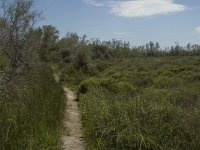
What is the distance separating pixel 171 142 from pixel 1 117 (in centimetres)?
313

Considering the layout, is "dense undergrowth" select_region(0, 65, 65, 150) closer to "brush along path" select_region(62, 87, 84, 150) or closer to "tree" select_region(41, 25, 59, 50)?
"brush along path" select_region(62, 87, 84, 150)

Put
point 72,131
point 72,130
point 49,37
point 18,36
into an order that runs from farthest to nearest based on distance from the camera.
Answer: point 49,37
point 18,36
point 72,130
point 72,131

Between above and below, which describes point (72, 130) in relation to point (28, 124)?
below

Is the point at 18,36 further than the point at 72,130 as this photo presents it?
Yes

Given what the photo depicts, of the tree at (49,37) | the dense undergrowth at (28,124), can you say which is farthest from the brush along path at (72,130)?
the tree at (49,37)

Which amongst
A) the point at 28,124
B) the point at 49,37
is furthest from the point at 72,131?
the point at 49,37

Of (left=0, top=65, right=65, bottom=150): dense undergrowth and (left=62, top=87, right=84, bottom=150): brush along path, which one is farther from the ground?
(left=0, top=65, right=65, bottom=150): dense undergrowth

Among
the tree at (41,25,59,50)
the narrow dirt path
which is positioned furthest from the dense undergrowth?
the tree at (41,25,59,50)

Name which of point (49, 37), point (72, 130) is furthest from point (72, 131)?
point (49, 37)

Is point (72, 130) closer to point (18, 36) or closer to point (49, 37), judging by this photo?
point (18, 36)

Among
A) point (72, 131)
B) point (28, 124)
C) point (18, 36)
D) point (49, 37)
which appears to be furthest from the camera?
point (49, 37)

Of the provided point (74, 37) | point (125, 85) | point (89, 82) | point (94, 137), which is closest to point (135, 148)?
point (94, 137)

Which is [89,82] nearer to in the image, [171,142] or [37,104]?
[37,104]

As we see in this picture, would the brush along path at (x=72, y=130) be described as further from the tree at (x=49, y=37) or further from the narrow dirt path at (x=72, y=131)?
the tree at (x=49, y=37)
